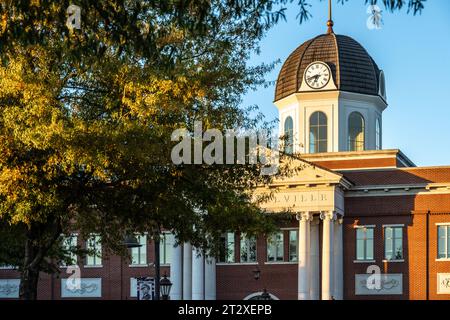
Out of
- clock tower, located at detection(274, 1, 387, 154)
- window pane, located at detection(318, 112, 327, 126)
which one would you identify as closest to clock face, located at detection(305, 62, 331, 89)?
clock tower, located at detection(274, 1, 387, 154)

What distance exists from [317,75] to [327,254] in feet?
41.4

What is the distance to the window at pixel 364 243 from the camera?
57.9 meters

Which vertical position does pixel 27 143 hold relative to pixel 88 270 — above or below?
above

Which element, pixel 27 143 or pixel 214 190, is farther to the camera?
pixel 214 190

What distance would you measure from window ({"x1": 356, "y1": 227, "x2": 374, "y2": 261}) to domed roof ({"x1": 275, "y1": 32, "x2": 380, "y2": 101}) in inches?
376

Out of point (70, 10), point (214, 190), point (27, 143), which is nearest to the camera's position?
point (70, 10)

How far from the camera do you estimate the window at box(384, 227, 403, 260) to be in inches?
2253

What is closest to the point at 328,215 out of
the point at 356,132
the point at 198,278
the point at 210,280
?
the point at 210,280

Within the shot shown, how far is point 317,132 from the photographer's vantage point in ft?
209

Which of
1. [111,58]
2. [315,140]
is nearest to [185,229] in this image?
[111,58]
